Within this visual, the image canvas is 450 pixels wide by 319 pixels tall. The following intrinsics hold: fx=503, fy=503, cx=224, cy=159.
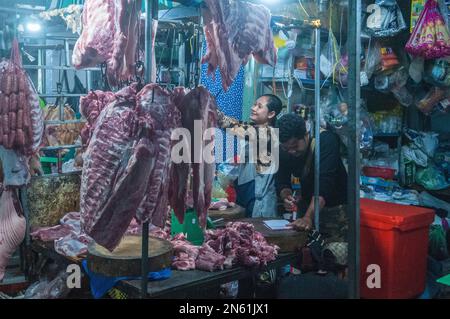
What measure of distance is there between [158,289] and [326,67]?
4.33 meters

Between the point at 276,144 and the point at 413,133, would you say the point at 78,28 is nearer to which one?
the point at 276,144

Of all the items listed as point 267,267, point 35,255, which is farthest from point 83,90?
point 267,267

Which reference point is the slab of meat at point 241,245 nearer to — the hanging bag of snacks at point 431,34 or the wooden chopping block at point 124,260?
the wooden chopping block at point 124,260

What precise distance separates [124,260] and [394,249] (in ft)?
8.77

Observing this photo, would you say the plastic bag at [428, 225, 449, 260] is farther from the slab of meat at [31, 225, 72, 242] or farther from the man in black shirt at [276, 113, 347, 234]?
the slab of meat at [31, 225, 72, 242]

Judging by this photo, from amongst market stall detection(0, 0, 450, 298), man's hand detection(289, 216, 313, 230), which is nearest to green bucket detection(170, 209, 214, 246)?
market stall detection(0, 0, 450, 298)

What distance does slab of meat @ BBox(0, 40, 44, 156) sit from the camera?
139 inches

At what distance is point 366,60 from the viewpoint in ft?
21.0

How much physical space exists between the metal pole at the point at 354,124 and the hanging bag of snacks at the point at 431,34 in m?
3.78

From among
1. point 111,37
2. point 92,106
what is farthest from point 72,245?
point 111,37

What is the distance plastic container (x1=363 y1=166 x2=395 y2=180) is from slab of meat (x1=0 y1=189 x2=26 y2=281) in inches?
181

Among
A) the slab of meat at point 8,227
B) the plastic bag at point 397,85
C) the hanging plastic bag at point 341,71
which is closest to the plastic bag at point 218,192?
the slab of meat at point 8,227

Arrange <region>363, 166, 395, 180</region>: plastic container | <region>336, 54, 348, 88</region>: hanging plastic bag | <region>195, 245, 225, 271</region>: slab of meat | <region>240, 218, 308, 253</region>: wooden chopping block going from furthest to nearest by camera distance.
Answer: <region>363, 166, 395, 180</region>: plastic container → <region>336, 54, 348, 88</region>: hanging plastic bag → <region>240, 218, 308, 253</region>: wooden chopping block → <region>195, 245, 225, 271</region>: slab of meat

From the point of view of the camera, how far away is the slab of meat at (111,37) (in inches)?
113
